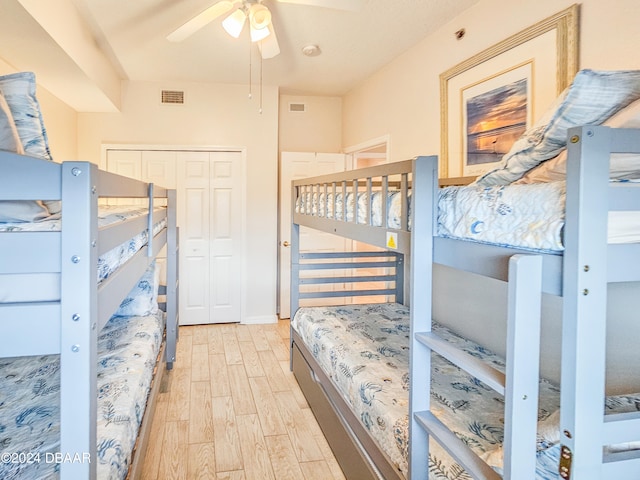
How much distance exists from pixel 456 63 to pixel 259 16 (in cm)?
134

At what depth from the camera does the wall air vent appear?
16.7ft

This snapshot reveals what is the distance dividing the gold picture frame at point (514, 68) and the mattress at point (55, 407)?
7.19 feet

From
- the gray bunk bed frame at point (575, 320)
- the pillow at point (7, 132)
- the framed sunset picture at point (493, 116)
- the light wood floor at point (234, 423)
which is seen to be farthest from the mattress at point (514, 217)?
the light wood floor at point (234, 423)

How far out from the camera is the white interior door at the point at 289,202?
493cm

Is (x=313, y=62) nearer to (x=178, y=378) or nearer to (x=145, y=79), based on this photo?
(x=145, y=79)

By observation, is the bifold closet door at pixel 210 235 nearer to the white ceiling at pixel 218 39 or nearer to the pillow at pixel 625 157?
the white ceiling at pixel 218 39

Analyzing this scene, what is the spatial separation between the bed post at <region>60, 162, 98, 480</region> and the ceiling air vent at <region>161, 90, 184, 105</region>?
386cm

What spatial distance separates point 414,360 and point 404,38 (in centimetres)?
264

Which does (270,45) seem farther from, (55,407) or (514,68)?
(55,407)

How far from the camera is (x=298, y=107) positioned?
5.09 m

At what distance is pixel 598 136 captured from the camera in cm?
89

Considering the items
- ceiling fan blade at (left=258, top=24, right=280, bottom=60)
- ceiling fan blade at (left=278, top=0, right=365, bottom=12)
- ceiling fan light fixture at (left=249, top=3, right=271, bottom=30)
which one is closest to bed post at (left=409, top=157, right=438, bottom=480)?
ceiling fan blade at (left=278, top=0, right=365, bottom=12)

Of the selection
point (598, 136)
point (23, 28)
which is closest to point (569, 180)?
point (598, 136)

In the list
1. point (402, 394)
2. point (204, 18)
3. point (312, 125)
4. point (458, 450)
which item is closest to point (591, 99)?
point (458, 450)
